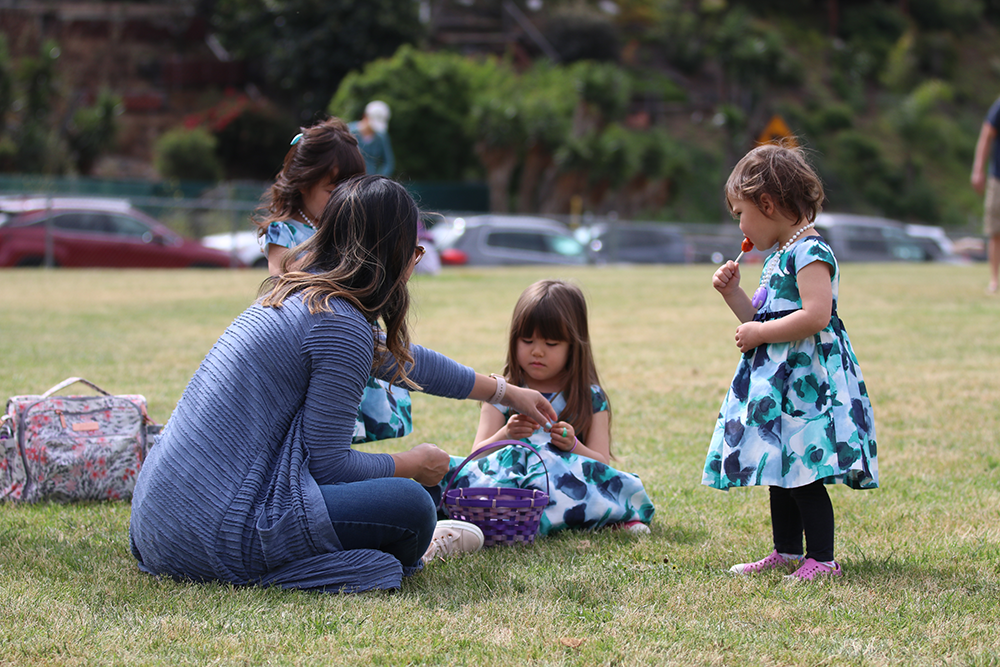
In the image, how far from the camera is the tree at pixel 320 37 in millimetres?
34344

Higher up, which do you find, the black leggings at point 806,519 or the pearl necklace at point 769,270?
the pearl necklace at point 769,270

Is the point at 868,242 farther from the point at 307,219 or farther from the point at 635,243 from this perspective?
the point at 307,219

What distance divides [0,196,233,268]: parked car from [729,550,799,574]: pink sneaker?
16.0m

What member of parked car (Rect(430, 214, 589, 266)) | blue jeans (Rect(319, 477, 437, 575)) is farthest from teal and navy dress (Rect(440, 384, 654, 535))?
parked car (Rect(430, 214, 589, 266))

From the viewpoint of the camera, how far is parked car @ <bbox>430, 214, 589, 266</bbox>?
2020 centimetres

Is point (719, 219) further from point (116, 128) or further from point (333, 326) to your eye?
point (333, 326)

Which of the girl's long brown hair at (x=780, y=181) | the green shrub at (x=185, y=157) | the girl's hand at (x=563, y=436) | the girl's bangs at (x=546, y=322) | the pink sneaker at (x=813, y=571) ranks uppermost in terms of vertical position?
the green shrub at (x=185, y=157)

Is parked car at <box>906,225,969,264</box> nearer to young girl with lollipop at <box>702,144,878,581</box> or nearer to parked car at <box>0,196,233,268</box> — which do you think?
parked car at <box>0,196,233,268</box>

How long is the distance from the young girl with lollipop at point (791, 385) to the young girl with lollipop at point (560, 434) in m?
0.56

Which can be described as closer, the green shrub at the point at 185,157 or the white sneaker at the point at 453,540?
the white sneaker at the point at 453,540

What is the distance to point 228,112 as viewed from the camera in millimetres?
33781

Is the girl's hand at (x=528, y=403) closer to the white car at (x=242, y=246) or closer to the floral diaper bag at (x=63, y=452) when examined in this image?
the floral diaper bag at (x=63, y=452)

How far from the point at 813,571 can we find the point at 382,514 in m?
1.26

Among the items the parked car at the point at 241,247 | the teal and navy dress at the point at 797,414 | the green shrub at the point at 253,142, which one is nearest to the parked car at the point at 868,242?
the parked car at the point at 241,247
